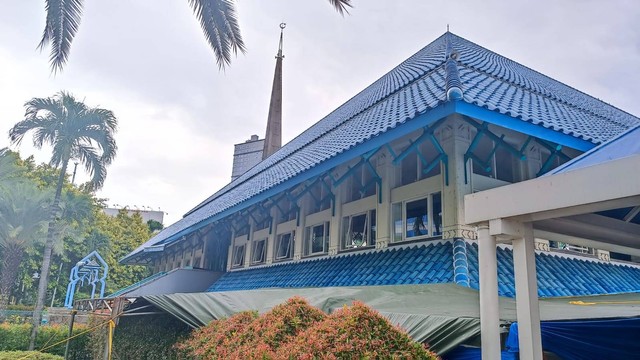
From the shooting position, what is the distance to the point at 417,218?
9.95m

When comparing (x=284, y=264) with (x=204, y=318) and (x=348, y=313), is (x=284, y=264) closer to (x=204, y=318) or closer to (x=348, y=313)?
(x=204, y=318)

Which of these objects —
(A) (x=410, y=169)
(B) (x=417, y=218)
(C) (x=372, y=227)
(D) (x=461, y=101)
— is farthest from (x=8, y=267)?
(D) (x=461, y=101)

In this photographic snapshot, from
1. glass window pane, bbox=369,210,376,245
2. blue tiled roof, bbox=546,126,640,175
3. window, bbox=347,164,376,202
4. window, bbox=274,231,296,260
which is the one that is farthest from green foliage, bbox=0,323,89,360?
blue tiled roof, bbox=546,126,640,175

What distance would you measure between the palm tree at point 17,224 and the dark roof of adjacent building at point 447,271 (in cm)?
2371

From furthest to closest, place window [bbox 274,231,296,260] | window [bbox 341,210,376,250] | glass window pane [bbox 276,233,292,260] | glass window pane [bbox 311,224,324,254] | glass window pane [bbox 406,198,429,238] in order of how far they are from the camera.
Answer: glass window pane [bbox 276,233,292,260], window [bbox 274,231,296,260], glass window pane [bbox 311,224,324,254], window [bbox 341,210,376,250], glass window pane [bbox 406,198,429,238]

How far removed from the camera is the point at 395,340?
4234 millimetres

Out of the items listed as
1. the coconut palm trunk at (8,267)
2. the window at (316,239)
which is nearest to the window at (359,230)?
the window at (316,239)

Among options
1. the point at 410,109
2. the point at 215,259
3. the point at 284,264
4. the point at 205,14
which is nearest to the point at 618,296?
the point at 410,109

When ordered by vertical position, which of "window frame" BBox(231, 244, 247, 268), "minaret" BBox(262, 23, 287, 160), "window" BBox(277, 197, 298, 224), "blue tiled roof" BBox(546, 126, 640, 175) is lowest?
"blue tiled roof" BBox(546, 126, 640, 175)

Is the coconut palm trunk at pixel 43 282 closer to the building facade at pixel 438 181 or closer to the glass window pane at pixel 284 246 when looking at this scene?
the building facade at pixel 438 181

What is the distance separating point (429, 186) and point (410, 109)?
1813 mm

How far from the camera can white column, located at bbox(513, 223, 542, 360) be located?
373 centimetres

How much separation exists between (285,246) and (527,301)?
1233 cm

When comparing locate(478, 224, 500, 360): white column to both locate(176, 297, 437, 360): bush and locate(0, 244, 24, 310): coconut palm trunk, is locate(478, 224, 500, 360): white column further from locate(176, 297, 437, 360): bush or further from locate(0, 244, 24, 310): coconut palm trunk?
locate(0, 244, 24, 310): coconut palm trunk
